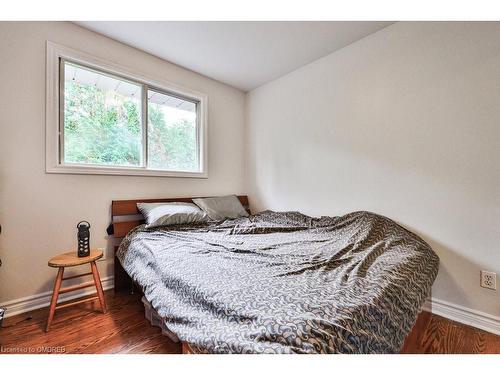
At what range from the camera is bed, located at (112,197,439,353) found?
2.29 ft

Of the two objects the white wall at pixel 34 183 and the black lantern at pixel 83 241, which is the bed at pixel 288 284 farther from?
the white wall at pixel 34 183

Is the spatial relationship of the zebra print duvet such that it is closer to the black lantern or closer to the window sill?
the black lantern

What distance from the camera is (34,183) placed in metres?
1.72

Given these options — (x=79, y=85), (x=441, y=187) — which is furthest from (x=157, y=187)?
(x=441, y=187)

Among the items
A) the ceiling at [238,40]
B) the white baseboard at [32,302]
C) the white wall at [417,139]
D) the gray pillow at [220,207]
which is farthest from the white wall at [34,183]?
the white wall at [417,139]

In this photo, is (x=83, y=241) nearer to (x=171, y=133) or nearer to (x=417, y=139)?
(x=171, y=133)

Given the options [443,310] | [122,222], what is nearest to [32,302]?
[122,222]

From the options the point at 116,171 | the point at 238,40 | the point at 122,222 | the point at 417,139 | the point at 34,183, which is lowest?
the point at 122,222

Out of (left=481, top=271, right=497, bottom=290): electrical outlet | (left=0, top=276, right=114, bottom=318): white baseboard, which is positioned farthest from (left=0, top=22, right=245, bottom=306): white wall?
(left=481, top=271, right=497, bottom=290): electrical outlet

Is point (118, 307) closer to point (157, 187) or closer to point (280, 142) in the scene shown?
point (157, 187)

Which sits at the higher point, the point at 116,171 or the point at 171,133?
the point at 171,133

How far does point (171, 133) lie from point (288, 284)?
7.40 ft

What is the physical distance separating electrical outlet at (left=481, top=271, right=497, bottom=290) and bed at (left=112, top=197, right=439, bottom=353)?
0.32 meters
